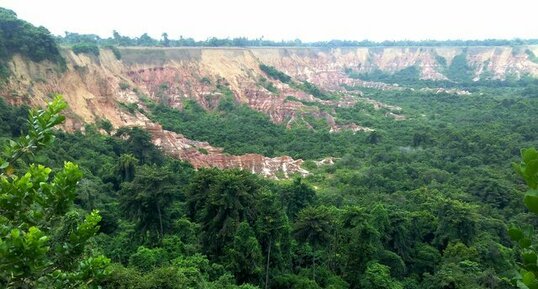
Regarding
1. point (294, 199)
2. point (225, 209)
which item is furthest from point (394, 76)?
point (225, 209)

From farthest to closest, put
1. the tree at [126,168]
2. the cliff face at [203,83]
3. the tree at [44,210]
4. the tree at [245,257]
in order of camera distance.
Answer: the cliff face at [203,83] < the tree at [126,168] < the tree at [245,257] < the tree at [44,210]

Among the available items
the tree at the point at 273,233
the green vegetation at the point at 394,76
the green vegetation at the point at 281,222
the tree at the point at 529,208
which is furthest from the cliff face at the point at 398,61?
the tree at the point at 529,208

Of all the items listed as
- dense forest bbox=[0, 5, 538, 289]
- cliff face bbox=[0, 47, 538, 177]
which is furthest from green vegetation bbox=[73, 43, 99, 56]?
dense forest bbox=[0, 5, 538, 289]

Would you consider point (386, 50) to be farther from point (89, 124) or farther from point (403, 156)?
point (89, 124)

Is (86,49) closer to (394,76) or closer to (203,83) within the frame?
(203,83)

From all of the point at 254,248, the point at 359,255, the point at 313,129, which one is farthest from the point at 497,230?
the point at 313,129

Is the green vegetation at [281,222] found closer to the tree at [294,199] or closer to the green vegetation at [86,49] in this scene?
the tree at [294,199]

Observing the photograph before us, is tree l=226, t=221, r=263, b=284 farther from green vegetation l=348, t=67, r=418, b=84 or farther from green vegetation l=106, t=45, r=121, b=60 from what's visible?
green vegetation l=348, t=67, r=418, b=84
